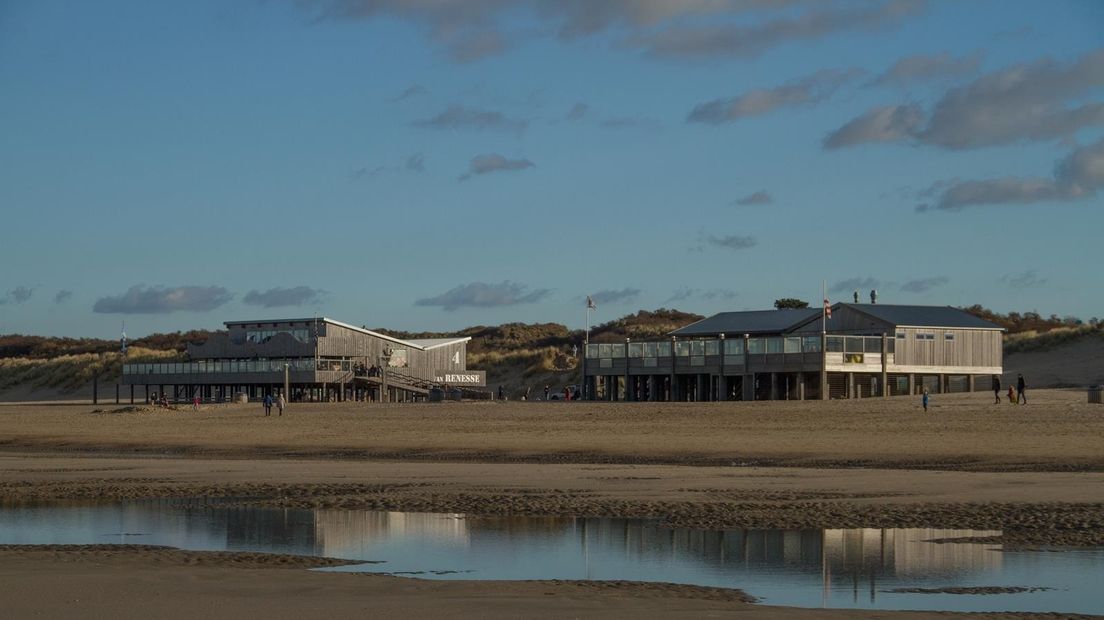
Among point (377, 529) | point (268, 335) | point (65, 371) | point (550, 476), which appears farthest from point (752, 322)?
point (65, 371)

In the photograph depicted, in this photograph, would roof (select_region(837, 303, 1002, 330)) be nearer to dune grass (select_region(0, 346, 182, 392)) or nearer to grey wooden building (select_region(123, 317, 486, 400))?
grey wooden building (select_region(123, 317, 486, 400))

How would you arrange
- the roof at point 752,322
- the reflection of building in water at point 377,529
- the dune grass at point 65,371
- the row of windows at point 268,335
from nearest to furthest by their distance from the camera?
the reflection of building in water at point 377,529
the roof at point 752,322
the row of windows at point 268,335
the dune grass at point 65,371

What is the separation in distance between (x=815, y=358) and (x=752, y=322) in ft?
36.6

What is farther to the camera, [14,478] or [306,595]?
[14,478]

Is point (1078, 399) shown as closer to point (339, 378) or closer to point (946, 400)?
point (946, 400)

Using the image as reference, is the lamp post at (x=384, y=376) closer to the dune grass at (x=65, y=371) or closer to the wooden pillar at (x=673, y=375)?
the wooden pillar at (x=673, y=375)

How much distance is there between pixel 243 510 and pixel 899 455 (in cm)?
1548

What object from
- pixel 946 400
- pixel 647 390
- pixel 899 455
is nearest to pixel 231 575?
pixel 899 455

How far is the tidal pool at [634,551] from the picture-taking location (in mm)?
15016

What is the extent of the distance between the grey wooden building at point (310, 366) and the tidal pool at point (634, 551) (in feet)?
148

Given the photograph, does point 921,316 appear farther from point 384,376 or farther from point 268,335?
point 268,335

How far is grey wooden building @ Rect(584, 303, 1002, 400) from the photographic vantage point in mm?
57156

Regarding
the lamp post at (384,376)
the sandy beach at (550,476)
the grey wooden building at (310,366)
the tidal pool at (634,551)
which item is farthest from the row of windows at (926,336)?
the tidal pool at (634,551)

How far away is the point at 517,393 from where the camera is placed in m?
81.4
